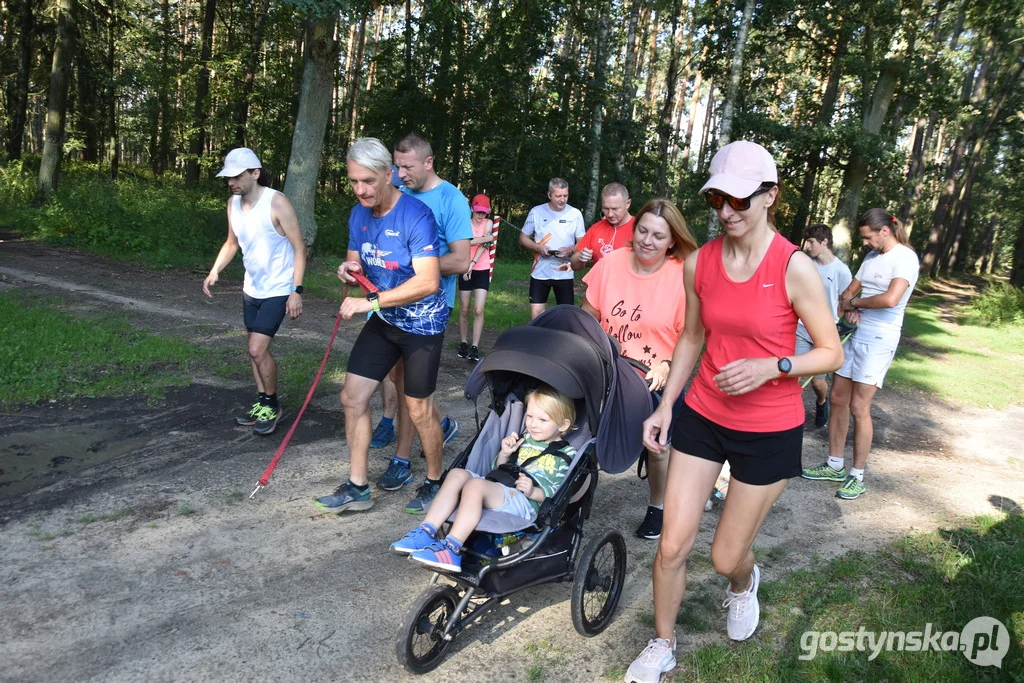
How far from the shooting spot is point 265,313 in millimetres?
5855

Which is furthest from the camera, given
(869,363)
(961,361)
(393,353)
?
(961,361)

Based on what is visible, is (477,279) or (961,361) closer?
(477,279)

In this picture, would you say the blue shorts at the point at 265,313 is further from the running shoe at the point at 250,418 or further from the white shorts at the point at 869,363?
the white shorts at the point at 869,363

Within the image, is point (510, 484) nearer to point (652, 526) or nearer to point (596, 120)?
point (652, 526)

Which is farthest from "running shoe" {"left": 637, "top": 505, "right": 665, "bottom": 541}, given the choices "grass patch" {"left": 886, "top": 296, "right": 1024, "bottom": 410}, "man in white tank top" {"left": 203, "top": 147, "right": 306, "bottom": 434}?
"grass patch" {"left": 886, "top": 296, "right": 1024, "bottom": 410}

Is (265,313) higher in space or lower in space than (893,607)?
higher

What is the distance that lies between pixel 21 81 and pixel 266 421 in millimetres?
26432

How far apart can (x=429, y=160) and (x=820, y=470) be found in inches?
165

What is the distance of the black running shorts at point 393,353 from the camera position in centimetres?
454

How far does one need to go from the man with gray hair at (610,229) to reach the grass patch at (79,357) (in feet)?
13.5

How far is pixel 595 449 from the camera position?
3.87 meters

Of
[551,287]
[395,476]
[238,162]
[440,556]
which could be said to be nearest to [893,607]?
[440,556]

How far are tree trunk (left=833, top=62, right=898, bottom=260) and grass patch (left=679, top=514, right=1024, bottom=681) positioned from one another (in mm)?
17483

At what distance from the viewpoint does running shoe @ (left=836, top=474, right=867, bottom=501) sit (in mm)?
5750
